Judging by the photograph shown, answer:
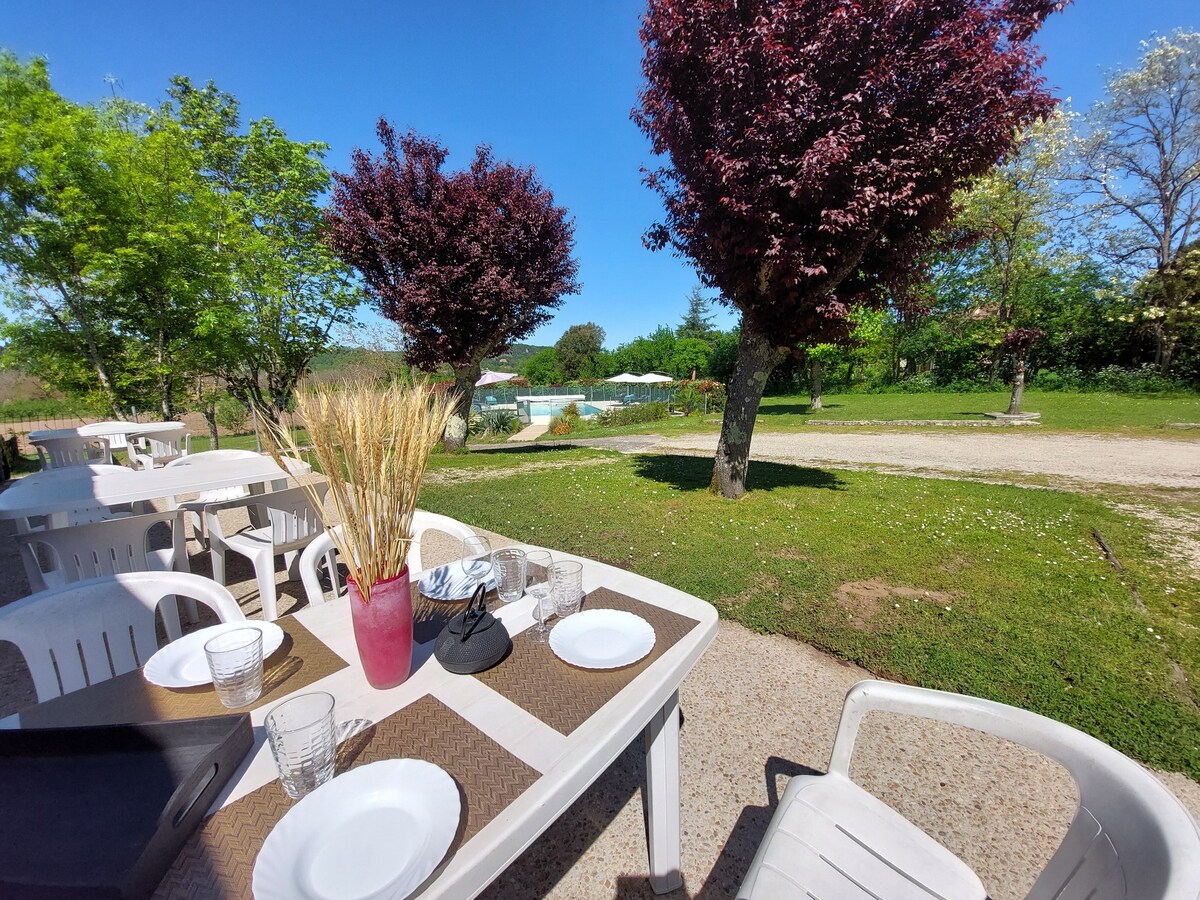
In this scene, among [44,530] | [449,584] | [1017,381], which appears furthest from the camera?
[1017,381]

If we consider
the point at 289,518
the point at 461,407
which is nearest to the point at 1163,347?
the point at 461,407

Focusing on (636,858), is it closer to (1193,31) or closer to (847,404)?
(847,404)

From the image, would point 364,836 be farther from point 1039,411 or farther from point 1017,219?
point 1039,411

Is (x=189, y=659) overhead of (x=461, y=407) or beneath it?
beneath

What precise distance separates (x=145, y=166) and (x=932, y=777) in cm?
1116

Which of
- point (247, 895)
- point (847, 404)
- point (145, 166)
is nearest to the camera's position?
point (247, 895)

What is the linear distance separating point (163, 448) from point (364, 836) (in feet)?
24.8

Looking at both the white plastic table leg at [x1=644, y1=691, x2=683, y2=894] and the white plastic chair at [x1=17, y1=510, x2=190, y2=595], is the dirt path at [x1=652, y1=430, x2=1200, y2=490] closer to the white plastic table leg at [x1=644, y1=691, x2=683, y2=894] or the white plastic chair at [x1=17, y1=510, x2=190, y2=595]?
the white plastic table leg at [x1=644, y1=691, x2=683, y2=894]

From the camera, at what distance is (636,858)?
151 cm

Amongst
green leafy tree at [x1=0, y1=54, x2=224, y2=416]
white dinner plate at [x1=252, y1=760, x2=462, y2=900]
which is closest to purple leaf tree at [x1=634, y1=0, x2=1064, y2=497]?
white dinner plate at [x1=252, y1=760, x2=462, y2=900]

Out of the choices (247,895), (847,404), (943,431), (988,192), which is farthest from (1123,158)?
(247,895)

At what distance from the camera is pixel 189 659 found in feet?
3.95

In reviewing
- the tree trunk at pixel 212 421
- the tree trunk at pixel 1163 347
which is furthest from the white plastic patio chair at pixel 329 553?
the tree trunk at pixel 1163 347

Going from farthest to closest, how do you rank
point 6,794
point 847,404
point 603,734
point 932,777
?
point 847,404
point 932,777
point 603,734
point 6,794
